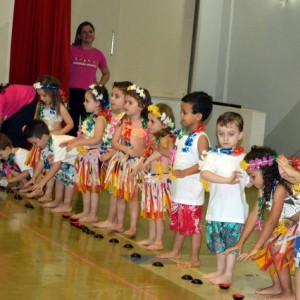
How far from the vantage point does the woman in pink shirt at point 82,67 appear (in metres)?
9.46

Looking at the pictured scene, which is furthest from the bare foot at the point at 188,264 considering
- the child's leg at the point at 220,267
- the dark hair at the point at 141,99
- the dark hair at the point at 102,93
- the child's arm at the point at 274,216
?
the dark hair at the point at 102,93

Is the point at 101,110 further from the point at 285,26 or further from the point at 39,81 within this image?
the point at 285,26

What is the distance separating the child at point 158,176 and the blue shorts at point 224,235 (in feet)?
2.82

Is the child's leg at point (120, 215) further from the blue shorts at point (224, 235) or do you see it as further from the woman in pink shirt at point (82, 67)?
the woman in pink shirt at point (82, 67)

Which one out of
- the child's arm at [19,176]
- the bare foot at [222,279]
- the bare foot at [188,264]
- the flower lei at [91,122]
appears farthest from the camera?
the child's arm at [19,176]

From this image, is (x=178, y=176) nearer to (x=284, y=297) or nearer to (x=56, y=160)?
(x=284, y=297)

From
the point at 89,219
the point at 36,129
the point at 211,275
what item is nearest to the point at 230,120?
the point at 211,275

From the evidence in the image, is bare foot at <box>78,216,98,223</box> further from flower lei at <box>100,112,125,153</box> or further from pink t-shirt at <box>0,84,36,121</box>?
pink t-shirt at <box>0,84,36,121</box>

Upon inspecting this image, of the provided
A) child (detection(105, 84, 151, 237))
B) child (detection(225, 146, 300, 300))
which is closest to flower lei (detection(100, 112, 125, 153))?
child (detection(105, 84, 151, 237))

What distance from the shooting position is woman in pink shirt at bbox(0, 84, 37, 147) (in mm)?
8609

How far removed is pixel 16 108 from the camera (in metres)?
8.73

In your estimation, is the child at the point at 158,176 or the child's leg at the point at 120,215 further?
the child's leg at the point at 120,215

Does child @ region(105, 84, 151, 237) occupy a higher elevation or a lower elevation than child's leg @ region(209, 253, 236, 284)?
higher

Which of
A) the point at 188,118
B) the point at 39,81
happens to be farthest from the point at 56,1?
the point at 188,118
